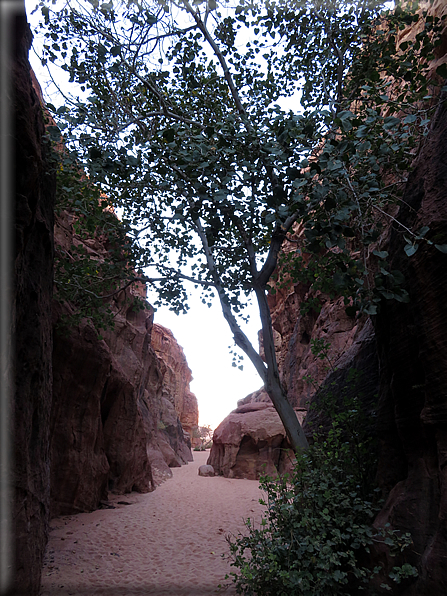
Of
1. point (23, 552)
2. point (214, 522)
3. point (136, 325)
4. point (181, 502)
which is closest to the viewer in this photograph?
point (23, 552)

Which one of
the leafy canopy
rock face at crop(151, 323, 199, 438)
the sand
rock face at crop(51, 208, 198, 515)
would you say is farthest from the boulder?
rock face at crop(151, 323, 199, 438)

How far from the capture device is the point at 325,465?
496 centimetres

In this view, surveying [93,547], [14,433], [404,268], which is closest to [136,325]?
[93,547]

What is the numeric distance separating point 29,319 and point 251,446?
15.3 m

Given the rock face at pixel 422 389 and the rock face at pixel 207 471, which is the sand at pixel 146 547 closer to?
the rock face at pixel 422 389

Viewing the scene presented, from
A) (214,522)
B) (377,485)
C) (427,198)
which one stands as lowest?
(214,522)

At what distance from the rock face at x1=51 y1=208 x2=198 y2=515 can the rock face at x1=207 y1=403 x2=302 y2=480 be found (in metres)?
3.17

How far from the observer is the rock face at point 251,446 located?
17.4 m

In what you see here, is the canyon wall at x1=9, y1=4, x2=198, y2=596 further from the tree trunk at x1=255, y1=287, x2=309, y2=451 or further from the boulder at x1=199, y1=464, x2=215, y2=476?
the tree trunk at x1=255, y1=287, x2=309, y2=451

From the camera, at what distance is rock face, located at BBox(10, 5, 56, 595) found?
12.8ft

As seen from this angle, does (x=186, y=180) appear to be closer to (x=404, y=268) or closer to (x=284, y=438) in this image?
(x=404, y=268)

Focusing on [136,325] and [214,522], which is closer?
[214,522]

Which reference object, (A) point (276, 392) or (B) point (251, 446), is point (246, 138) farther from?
(B) point (251, 446)

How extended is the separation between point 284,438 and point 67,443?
37.1 feet
